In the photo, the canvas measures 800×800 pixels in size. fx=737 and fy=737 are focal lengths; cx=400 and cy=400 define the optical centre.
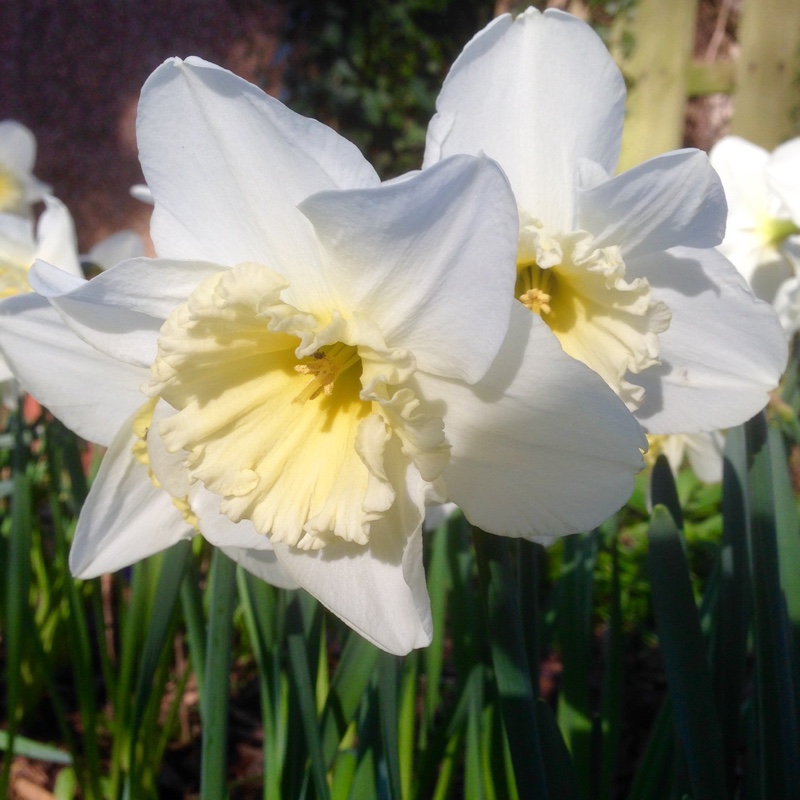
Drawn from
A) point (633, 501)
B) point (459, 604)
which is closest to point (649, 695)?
point (633, 501)

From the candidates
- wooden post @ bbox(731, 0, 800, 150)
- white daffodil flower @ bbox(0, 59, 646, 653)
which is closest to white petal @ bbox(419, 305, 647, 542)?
white daffodil flower @ bbox(0, 59, 646, 653)

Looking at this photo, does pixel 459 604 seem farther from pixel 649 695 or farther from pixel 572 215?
pixel 649 695

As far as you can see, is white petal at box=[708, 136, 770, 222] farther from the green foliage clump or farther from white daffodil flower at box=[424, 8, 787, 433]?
the green foliage clump

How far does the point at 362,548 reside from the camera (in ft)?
2.37

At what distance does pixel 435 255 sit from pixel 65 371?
49cm

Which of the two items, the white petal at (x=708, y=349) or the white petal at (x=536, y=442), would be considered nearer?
the white petal at (x=536, y=442)

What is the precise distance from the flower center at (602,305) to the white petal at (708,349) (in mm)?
45

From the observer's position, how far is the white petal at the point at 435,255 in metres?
0.55

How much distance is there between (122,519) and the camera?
86 cm

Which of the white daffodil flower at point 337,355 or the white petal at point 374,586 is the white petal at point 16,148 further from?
the white petal at point 374,586

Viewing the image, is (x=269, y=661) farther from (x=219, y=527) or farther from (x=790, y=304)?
(x=790, y=304)

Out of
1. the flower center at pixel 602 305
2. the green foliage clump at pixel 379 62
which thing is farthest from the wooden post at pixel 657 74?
the flower center at pixel 602 305

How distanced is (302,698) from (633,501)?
1.75 meters

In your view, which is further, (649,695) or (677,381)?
(649,695)
